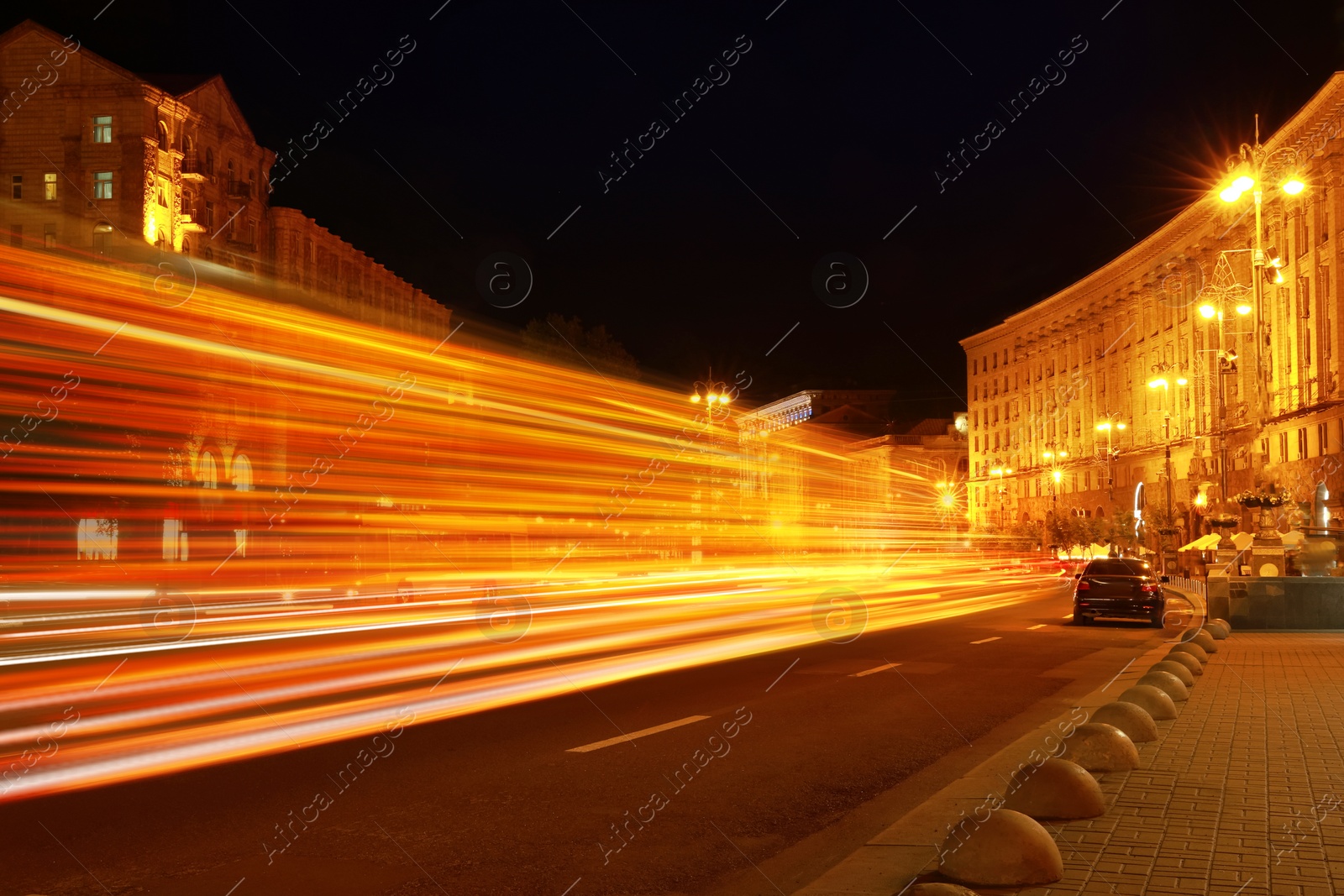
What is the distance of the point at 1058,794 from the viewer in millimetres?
6422

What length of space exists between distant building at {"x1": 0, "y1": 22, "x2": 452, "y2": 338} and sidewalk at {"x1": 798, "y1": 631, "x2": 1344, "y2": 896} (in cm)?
3581

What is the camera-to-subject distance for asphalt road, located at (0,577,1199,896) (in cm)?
588

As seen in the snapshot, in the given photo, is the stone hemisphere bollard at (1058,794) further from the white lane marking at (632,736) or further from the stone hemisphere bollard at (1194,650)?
the stone hemisphere bollard at (1194,650)

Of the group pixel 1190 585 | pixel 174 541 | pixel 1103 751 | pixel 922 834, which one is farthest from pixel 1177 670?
pixel 1190 585

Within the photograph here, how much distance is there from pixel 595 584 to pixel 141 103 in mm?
30715

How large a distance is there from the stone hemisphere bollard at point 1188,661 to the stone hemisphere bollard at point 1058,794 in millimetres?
7352

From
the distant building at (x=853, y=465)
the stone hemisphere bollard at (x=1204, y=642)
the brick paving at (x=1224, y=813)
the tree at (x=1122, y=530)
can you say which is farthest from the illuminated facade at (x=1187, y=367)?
the brick paving at (x=1224, y=813)

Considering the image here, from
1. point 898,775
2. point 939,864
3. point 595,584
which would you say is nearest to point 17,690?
point 898,775

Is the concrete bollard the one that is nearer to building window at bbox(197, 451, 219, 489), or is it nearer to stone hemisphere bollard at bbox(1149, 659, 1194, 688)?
stone hemisphere bollard at bbox(1149, 659, 1194, 688)

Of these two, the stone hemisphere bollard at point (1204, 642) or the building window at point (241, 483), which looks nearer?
the stone hemisphere bollard at point (1204, 642)

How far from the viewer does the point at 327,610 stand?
999 inches

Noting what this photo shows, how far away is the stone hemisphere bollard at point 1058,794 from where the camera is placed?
21.0 ft

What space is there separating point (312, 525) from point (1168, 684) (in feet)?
65.3

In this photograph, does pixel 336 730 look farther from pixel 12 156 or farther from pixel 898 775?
pixel 12 156
